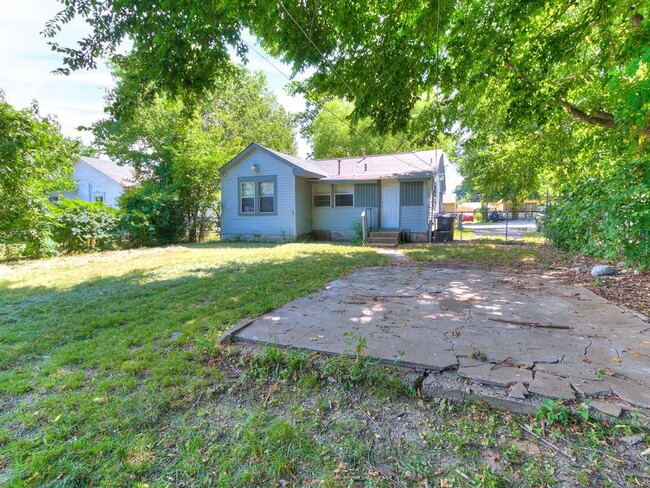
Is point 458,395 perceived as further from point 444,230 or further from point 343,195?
point 343,195

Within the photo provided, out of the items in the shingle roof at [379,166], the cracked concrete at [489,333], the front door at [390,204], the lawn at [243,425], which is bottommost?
the lawn at [243,425]

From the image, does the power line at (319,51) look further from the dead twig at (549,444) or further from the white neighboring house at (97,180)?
the white neighboring house at (97,180)

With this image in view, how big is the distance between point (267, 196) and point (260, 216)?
0.88 metres

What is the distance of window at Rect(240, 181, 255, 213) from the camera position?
13.0 m

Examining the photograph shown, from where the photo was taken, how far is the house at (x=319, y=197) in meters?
11.9

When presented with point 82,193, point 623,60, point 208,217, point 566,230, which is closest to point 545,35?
point 623,60

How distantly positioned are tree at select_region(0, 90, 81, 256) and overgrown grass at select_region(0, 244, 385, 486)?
3030mm

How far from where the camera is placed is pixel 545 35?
19.2 ft

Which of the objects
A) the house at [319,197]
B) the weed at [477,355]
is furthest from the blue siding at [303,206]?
the weed at [477,355]

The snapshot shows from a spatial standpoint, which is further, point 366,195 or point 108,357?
point 366,195

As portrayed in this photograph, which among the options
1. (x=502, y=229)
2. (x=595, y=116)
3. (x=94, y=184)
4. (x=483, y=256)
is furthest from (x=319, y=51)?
(x=94, y=184)

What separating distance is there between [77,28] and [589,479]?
24.5 feet

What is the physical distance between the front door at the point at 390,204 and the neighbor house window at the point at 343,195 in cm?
127

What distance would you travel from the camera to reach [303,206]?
12.8 meters
